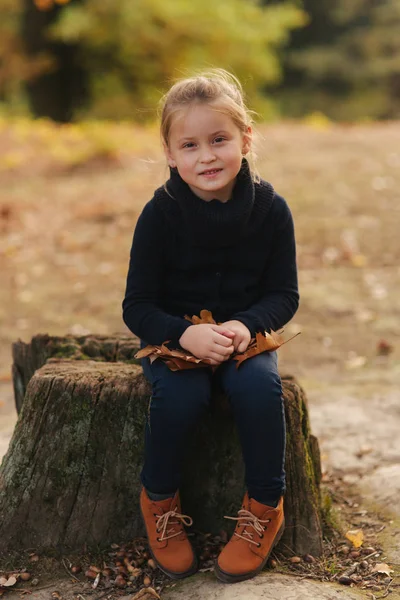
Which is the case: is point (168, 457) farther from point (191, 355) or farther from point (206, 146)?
point (206, 146)

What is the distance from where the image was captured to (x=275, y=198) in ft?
9.59

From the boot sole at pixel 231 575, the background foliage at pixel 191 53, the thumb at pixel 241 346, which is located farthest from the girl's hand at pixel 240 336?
the background foliage at pixel 191 53

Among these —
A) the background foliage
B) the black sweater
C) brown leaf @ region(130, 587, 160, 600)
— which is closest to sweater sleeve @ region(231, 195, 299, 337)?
the black sweater

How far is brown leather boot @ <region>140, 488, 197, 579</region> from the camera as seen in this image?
8.74ft

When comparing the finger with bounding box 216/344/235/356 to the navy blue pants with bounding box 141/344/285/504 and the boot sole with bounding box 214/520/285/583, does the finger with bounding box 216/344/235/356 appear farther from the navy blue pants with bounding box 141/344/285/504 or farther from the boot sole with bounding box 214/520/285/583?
the boot sole with bounding box 214/520/285/583

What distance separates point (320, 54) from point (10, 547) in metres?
18.5

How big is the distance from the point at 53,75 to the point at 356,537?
14.6 m

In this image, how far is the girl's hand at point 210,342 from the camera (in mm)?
2629

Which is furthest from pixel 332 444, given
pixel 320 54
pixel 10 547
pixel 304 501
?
pixel 320 54

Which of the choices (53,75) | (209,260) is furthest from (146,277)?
(53,75)

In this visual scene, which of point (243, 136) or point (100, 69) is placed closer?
point (243, 136)

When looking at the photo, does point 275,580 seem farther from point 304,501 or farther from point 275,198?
point 275,198

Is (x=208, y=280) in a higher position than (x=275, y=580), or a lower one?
higher

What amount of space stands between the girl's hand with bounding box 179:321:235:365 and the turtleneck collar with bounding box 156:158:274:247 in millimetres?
344
